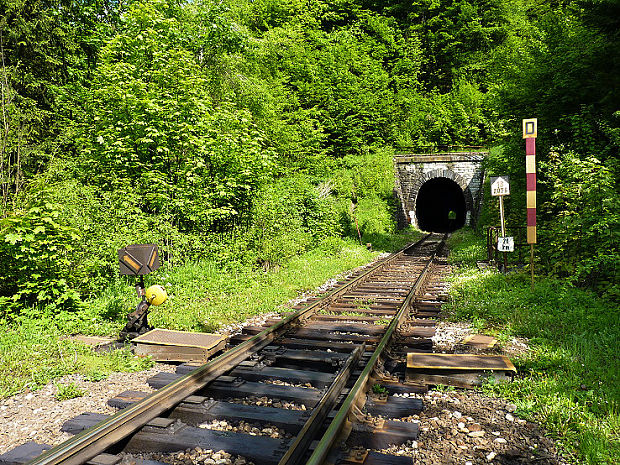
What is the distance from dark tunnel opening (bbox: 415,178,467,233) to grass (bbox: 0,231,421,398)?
25872 mm

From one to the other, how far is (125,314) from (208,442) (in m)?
4.20

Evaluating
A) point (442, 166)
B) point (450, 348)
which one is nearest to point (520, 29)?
point (442, 166)

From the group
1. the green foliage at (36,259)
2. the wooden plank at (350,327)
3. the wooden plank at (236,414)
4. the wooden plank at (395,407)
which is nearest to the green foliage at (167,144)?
the green foliage at (36,259)

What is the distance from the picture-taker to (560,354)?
438 centimetres

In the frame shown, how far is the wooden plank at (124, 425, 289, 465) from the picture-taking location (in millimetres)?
2701

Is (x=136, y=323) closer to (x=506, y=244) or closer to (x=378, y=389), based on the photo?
(x=378, y=389)

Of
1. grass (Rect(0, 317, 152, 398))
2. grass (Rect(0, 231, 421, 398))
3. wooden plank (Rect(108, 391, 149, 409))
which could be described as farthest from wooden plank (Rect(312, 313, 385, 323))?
wooden plank (Rect(108, 391, 149, 409))

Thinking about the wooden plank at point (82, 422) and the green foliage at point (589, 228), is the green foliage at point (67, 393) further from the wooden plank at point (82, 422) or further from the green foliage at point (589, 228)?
the green foliage at point (589, 228)

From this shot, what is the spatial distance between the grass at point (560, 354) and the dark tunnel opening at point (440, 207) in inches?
1065

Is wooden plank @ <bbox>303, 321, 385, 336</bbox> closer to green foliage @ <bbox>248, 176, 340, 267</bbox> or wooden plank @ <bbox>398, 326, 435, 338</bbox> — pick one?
wooden plank @ <bbox>398, 326, 435, 338</bbox>

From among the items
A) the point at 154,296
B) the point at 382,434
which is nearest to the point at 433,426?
the point at 382,434

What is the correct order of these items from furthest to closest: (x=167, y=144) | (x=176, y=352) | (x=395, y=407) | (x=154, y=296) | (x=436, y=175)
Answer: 1. (x=436, y=175)
2. (x=167, y=144)
3. (x=154, y=296)
4. (x=176, y=352)
5. (x=395, y=407)

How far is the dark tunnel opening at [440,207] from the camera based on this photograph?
35028 millimetres

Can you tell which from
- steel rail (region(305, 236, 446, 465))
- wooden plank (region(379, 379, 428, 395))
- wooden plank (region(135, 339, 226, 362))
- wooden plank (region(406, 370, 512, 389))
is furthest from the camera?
wooden plank (region(135, 339, 226, 362))
